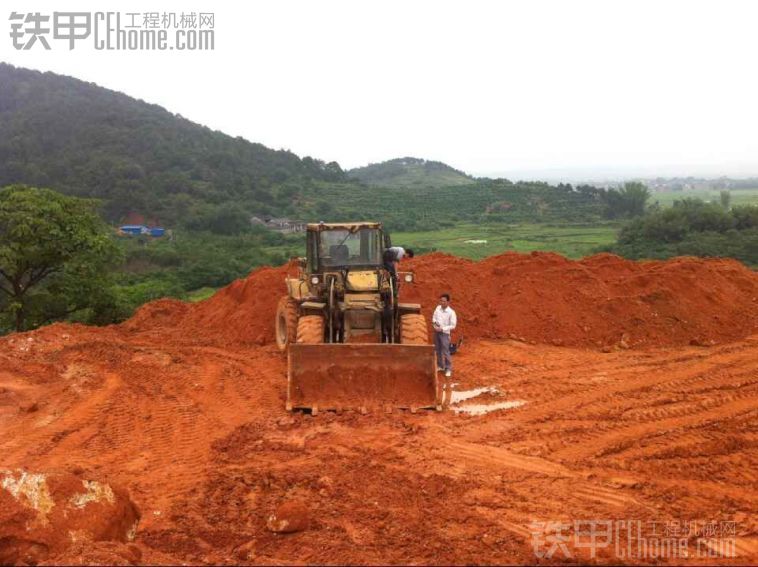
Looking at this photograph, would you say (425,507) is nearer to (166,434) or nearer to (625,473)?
(625,473)

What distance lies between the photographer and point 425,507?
5809mm

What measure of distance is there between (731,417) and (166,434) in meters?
6.89

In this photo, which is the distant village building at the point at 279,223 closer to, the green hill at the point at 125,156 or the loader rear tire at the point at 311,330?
the green hill at the point at 125,156

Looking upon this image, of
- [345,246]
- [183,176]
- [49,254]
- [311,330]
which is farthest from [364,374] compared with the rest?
[183,176]

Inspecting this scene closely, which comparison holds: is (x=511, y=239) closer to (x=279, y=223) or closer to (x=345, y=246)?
(x=279, y=223)

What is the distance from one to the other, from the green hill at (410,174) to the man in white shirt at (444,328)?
3233 inches

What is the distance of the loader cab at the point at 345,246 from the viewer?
1018cm

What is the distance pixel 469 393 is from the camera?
969 cm

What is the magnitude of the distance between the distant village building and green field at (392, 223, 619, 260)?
8.36 metres

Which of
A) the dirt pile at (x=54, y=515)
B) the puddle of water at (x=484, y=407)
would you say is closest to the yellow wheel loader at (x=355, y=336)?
the puddle of water at (x=484, y=407)

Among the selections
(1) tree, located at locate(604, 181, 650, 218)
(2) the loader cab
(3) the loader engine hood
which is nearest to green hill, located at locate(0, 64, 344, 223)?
(1) tree, located at locate(604, 181, 650, 218)

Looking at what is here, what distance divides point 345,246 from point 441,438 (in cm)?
379

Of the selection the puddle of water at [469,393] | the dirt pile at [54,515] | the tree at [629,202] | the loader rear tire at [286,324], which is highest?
the tree at [629,202]

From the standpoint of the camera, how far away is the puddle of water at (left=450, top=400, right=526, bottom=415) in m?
8.76
